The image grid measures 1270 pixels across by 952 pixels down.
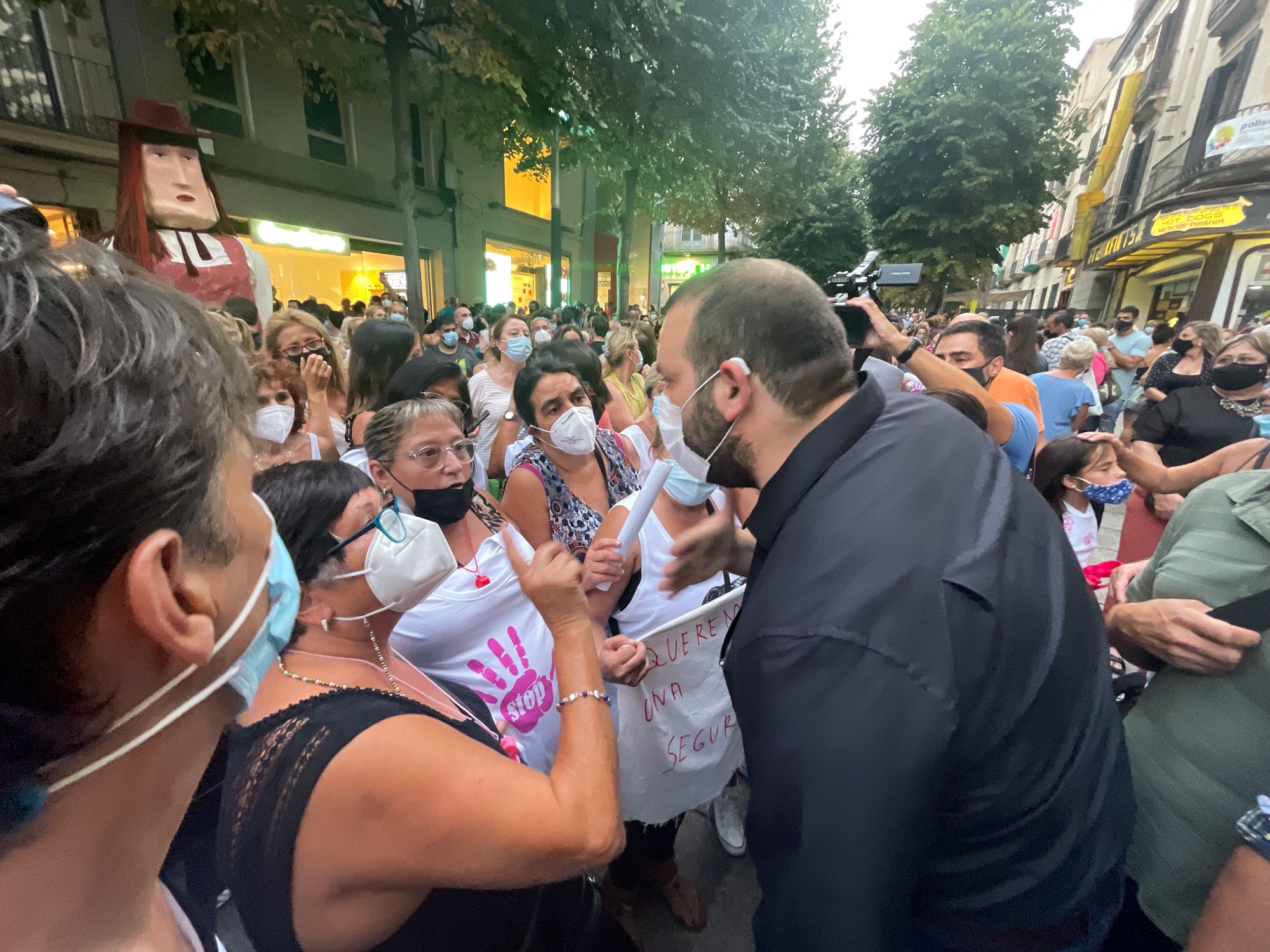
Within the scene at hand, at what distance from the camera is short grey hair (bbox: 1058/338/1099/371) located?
4934 millimetres

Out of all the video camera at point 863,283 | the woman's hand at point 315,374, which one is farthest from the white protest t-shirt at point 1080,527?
the woman's hand at point 315,374

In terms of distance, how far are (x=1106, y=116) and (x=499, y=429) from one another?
3656cm

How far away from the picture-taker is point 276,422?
2.99 metres

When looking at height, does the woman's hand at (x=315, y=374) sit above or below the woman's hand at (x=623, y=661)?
above

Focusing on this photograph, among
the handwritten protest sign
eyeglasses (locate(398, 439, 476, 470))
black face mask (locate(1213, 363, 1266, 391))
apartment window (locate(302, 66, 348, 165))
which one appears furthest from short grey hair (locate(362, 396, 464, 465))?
apartment window (locate(302, 66, 348, 165))

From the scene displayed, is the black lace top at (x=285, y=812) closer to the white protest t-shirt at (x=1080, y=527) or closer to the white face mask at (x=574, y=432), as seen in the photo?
the white face mask at (x=574, y=432)

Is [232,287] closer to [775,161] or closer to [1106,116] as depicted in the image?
[775,161]

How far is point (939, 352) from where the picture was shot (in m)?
4.03

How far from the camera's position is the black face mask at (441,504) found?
2.27m

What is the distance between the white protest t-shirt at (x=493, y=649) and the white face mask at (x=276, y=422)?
160cm

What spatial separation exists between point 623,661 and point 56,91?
1325cm

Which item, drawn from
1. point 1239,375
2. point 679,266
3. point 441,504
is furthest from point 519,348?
point 679,266

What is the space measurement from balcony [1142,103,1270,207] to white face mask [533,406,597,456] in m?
19.0

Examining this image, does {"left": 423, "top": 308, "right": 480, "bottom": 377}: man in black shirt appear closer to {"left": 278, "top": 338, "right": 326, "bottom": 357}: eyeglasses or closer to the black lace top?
{"left": 278, "top": 338, "right": 326, "bottom": 357}: eyeglasses
